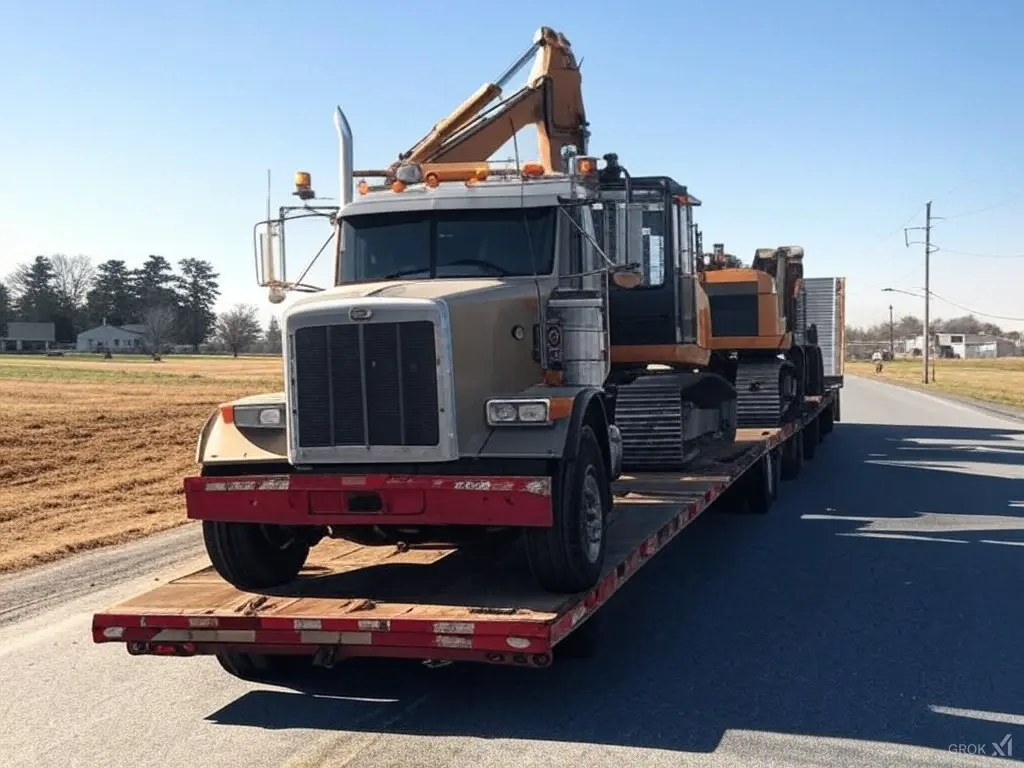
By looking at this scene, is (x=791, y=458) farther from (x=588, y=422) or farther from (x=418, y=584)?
(x=418, y=584)

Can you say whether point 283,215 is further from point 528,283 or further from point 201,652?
point 201,652

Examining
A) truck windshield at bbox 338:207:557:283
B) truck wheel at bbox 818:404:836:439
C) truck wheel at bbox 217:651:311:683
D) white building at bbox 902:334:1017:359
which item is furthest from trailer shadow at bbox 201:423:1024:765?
white building at bbox 902:334:1017:359

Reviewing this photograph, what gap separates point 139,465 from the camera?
1975 centimetres

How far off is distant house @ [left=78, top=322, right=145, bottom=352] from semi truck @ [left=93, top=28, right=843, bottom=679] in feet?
367

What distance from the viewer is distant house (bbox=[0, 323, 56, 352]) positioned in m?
111

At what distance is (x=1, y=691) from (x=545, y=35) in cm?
878

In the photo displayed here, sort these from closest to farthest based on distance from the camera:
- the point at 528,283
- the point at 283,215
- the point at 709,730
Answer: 1. the point at 709,730
2. the point at 528,283
3. the point at 283,215

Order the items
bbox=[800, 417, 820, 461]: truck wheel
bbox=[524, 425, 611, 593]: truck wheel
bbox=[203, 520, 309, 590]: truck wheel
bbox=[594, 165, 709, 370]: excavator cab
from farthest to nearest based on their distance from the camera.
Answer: bbox=[800, 417, 820, 461]: truck wheel
bbox=[594, 165, 709, 370]: excavator cab
bbox=[203, 520, 309, 590]: truck wheel
bbox=[524, 425, 611, 593]: truck wheel

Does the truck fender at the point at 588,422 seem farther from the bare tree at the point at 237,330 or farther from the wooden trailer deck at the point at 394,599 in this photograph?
the bare tree at the point at 237,330

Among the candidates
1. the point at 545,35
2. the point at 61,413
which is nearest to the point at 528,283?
the point at 545,35

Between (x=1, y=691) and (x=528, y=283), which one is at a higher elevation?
(x=528, y=283)

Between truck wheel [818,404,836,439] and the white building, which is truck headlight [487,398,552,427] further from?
the white building

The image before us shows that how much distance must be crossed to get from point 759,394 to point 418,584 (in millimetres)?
9648

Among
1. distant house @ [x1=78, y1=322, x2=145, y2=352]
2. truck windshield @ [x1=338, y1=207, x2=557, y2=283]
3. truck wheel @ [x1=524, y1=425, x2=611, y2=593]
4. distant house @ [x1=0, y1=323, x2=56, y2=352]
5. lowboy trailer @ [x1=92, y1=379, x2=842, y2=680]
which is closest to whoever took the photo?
lowboy trailer @ [x1=92, y1=379, x2=842, y2=680]
